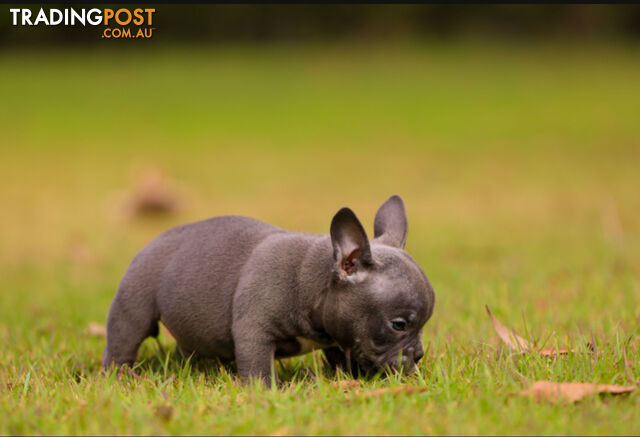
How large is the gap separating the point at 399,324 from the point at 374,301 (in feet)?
0.52

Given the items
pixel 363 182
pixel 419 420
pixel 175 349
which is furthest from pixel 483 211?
pixel 419 420

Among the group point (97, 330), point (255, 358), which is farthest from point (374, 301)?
point (97, 330)

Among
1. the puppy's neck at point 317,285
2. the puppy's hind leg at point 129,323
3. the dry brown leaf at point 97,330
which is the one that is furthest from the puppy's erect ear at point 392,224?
the dry brown leaf at point 97,330

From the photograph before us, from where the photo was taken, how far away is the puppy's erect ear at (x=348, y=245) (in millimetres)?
A: 3631

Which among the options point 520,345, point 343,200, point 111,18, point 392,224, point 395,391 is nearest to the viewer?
point 395,391

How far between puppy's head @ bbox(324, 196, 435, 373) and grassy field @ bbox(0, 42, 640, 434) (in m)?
0.19

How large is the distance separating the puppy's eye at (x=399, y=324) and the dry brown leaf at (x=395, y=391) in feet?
1.10

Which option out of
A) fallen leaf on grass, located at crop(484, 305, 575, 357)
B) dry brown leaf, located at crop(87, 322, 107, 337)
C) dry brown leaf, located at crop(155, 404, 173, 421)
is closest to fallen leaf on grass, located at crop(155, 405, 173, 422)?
dry brown leaf, located at crop(155, 404, 173, 421)

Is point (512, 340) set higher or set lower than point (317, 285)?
lower

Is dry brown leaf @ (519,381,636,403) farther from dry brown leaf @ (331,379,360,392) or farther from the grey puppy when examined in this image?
dry brown leaf @ (331,379,360,392)

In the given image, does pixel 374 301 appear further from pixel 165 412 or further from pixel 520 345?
pixel 165 412

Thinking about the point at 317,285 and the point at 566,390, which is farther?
the point at 317,285

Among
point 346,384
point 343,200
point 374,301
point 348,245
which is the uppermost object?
point 343,200

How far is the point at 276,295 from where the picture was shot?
3881 millimetres
